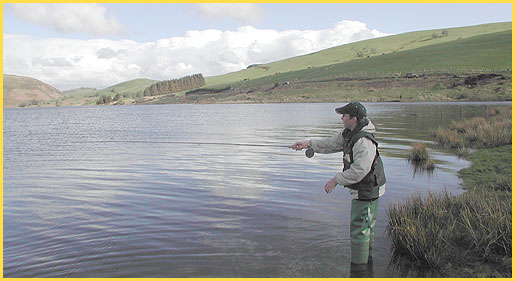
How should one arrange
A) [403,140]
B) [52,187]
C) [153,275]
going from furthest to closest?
[403,140], [52,187], [153,275]

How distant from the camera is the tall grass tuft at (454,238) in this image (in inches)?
211

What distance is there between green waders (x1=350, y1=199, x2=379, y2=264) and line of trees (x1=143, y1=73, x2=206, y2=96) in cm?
14992

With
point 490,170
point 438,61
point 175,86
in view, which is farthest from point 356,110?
point 175,86

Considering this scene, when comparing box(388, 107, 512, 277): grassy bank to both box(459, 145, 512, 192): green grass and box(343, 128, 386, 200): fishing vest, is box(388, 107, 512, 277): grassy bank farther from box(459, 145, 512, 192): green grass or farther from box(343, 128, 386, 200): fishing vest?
box(459, 145, 512, 192): green grass

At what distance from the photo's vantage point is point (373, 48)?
14450cm

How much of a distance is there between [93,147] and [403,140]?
47.8ft

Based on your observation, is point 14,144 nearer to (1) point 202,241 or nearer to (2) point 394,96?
(1) point 202,241

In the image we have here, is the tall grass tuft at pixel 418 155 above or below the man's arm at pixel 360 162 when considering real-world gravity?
below

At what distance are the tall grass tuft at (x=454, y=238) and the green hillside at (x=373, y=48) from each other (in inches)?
5238

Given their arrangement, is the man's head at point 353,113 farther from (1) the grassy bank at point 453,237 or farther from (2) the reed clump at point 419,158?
(2) the reed clump at point 419,158

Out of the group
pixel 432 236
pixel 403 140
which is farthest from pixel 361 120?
pixel 403 140

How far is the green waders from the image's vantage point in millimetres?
5145

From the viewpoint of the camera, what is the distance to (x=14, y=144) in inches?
867

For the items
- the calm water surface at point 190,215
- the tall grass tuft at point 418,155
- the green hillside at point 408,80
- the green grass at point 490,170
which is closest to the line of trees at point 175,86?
the green hillside at point 408,80
